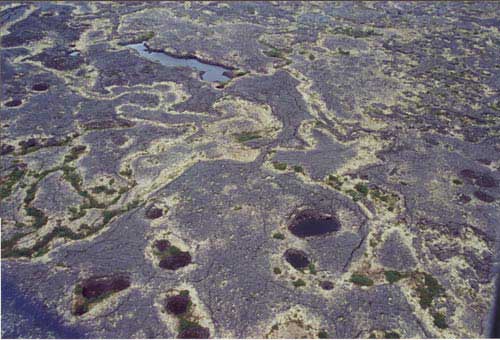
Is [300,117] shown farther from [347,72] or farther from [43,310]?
[43,310]

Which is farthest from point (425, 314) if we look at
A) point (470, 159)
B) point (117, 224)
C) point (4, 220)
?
point (4, 220)

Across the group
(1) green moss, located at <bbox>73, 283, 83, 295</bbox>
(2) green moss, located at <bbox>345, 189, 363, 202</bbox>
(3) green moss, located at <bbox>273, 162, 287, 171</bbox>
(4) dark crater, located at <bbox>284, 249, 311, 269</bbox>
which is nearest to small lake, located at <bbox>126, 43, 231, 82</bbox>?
(3) green moss, located at <bbox>273, 162, 287, 171</bbox>

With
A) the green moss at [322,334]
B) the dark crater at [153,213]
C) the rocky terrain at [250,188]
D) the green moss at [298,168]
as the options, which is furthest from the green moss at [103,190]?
the green moss at [322,334]

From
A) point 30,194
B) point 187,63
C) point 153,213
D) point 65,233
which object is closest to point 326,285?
point 153,213

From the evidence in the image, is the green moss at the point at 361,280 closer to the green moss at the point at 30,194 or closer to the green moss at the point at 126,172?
the green moss at the point at 126,172

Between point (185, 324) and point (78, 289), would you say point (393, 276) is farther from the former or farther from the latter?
point (78, 289)

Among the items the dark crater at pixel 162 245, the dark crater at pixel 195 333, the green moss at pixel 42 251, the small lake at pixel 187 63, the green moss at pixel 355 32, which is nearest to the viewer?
the dark crater at pixel 195 333
